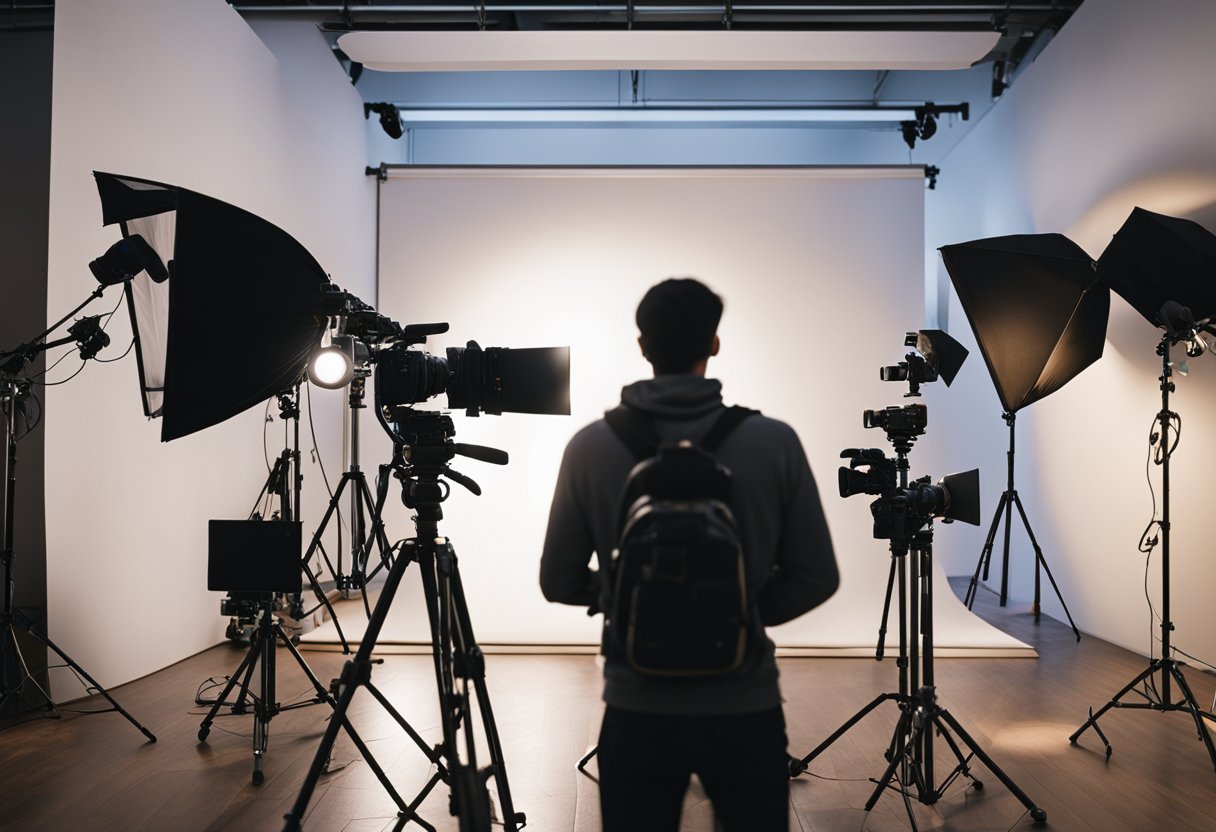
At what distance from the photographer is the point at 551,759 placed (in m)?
2.79

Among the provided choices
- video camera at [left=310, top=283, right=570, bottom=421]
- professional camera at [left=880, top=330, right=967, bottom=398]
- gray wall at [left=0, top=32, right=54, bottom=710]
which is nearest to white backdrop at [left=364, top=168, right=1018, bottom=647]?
gray wall at [left=0, top=32, right=54, bottom=710]

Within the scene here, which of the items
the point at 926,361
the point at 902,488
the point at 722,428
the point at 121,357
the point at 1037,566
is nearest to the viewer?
the point at 722,428

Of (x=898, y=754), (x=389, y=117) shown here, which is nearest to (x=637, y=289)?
(x=389, y=117)

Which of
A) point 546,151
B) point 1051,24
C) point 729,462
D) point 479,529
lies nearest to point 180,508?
point 479,529

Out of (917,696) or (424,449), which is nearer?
(424,449)

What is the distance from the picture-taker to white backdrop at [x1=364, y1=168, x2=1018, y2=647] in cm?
487

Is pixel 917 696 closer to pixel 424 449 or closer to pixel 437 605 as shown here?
pixel 437 605

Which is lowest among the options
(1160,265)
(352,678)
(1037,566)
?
(1037,566)

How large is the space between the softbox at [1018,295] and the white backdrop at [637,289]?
158cm

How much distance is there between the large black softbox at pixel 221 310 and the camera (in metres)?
1.86

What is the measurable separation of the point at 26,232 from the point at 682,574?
14.2ft

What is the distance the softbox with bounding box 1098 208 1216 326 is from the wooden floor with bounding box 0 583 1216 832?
61.5 inches

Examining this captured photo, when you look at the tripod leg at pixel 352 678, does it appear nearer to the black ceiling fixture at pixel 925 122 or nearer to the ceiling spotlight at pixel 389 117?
the ceiling spotlight at pixel 389 117

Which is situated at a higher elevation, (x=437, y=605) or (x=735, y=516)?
(x=735, y=516)
